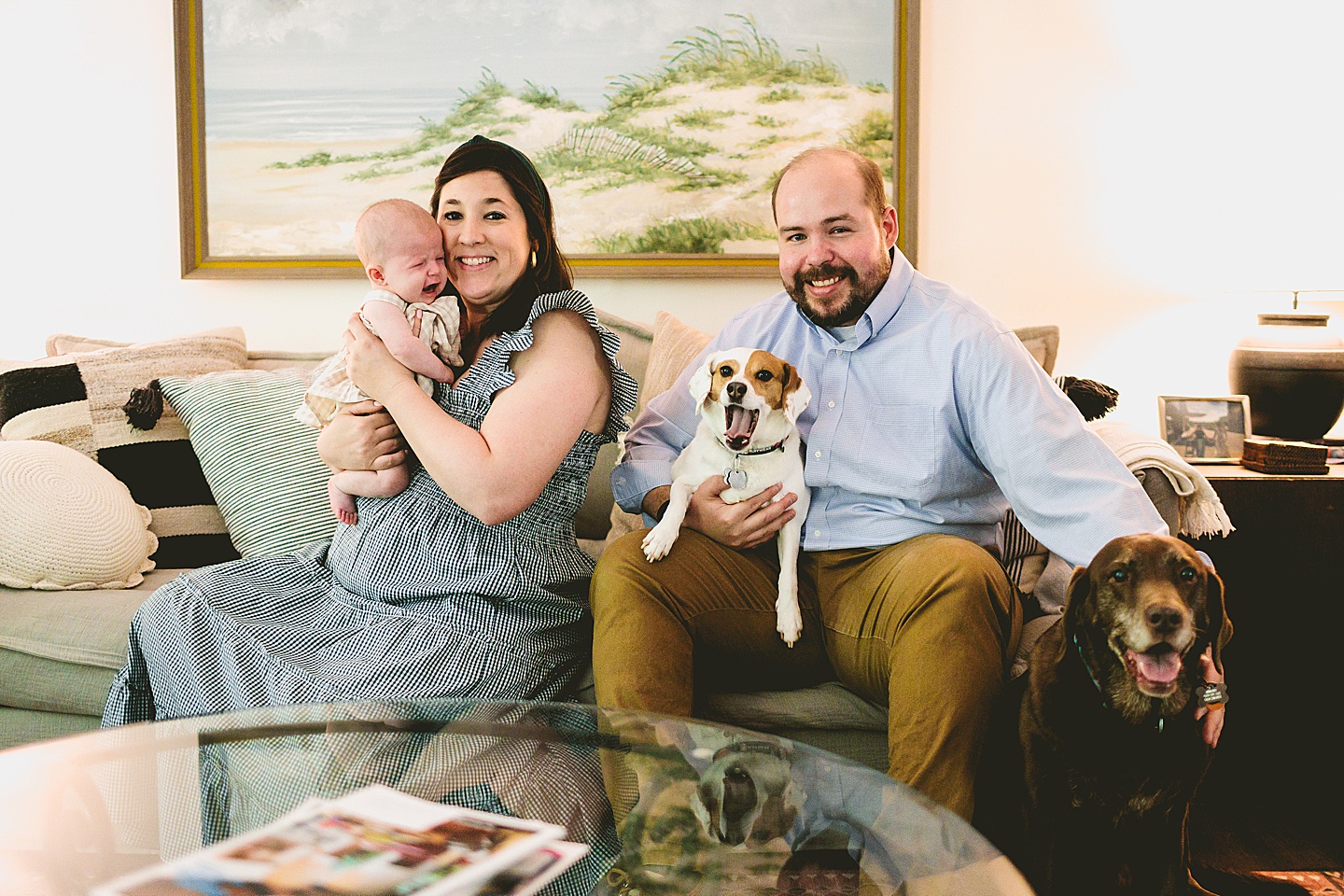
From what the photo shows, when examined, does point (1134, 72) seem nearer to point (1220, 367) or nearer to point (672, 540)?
point (1220, 367)

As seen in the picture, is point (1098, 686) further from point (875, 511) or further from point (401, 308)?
point (401, 308)

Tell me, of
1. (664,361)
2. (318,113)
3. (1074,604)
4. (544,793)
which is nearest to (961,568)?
(1074,604)

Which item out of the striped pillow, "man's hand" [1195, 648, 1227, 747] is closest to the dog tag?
"man's hand" [1195, 648, 1227, 747]

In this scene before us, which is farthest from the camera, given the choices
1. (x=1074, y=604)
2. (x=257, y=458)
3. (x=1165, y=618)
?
(x=257, y=458)

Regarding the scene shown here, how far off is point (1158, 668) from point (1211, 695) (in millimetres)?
100

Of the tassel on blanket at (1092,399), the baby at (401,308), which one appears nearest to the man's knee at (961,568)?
the tassel on blanket at (1092,399)

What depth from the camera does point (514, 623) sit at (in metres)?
1.49

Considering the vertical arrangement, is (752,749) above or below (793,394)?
below

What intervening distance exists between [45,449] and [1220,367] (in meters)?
2.81

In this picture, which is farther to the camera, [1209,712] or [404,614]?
[404,614]

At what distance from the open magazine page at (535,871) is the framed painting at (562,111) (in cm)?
197

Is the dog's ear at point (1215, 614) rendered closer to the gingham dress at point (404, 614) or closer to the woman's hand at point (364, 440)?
the gingham dress at point (404, 614)

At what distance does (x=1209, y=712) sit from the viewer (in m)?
1.26

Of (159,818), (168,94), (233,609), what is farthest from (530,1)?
(159,818)
